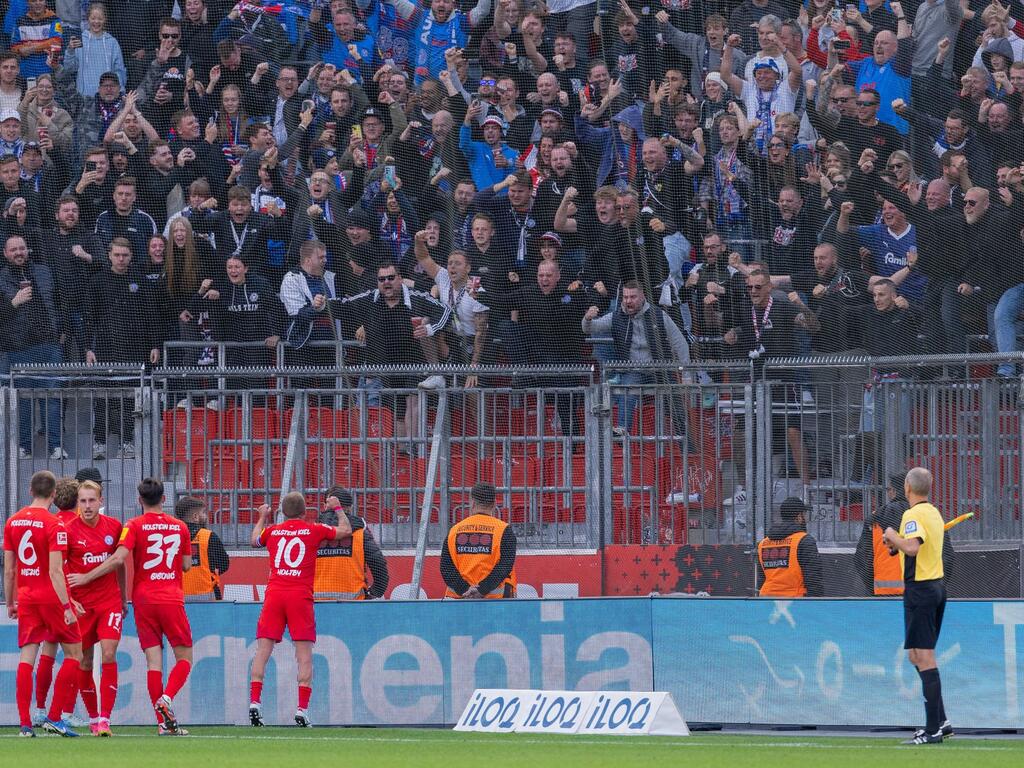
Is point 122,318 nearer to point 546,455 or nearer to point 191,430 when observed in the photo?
point 191,430

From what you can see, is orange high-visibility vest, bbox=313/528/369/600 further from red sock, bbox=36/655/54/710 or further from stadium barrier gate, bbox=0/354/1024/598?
red sock, bbox=36/655/54/710

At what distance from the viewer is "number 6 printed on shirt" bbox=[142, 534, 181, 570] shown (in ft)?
31.1

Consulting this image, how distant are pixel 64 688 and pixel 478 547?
2.98 metres

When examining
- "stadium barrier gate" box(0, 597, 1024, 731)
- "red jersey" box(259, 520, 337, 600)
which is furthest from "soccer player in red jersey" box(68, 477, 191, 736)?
"stadium barrier gate" box(0, 597, 1024, 731)

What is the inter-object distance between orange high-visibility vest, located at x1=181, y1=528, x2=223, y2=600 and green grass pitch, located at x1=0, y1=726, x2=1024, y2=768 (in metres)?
1.80

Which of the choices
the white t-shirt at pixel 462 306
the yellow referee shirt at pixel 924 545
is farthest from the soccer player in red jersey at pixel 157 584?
the white t-shirt at pixel 462 306

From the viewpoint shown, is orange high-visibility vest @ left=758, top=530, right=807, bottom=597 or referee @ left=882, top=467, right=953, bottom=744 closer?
referee @ left=882, top=467, right=953, bottom=744

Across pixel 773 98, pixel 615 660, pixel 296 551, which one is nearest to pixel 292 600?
pixel 296 551

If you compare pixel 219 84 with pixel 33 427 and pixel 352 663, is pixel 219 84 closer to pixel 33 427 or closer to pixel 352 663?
pixel 33 427

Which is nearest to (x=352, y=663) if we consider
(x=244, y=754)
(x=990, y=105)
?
(x=244, y=754)

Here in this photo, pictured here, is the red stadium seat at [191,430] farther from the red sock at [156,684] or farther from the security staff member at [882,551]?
the security staff member at [882,551]

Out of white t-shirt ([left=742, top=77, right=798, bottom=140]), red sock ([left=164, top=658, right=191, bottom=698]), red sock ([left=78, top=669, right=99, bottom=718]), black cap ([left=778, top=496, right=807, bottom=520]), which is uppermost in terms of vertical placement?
white t-shirt ([left=742, top=77, right=798, bottom=140])

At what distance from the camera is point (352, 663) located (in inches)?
409

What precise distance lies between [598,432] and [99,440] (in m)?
3.81
